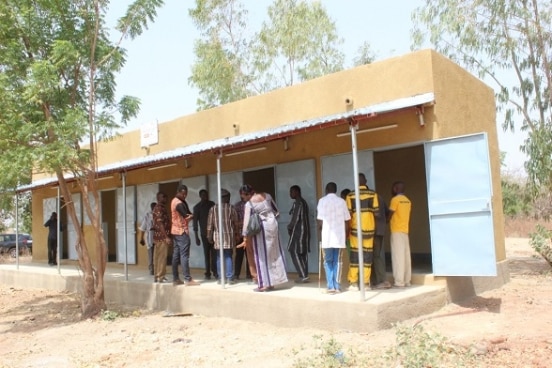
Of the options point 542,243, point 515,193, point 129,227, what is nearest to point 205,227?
point 129,227

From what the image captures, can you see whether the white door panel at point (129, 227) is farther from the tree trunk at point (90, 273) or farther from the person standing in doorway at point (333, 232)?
the person standing in doorway at point (333, 232)

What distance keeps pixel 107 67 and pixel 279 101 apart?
9.66 feet

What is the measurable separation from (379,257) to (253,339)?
6.67 ft

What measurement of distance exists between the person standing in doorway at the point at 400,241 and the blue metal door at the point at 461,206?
1.15ft

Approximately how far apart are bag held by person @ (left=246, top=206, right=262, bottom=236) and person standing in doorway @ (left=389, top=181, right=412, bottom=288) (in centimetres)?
181

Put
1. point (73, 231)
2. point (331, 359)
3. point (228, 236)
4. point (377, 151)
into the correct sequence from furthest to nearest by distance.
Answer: point (73, 231) < point (377, 151) < point (228, 236) < point (331, 359)

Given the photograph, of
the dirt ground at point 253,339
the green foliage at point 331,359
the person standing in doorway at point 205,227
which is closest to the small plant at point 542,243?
the dirt ground at point 253,339

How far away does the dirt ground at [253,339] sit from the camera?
16.7 ft

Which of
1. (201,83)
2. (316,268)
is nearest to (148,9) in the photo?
(316,268)

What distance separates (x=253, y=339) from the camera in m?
6.23

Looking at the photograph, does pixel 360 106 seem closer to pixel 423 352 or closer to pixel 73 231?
pixel 423 352

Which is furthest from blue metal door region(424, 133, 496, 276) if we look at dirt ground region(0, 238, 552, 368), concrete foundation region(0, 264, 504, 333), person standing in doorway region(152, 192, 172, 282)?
person standing in doorway region(152, 192, 172, 282)

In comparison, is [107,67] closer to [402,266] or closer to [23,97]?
[23,97]

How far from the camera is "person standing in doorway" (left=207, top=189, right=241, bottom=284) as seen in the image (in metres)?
7.72
